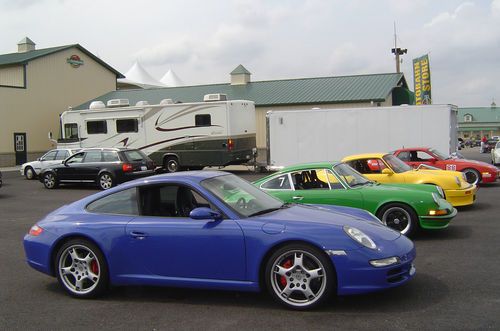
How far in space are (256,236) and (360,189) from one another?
379 cm

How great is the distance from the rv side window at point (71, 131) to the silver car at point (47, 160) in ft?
7.55

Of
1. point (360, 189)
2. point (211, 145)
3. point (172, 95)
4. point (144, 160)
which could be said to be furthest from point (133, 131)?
point (360, 189)

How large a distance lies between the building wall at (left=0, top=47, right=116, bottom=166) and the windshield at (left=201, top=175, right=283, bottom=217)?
107 feet

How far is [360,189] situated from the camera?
8312mm

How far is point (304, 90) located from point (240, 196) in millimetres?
28388

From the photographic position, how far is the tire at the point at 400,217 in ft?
26.6

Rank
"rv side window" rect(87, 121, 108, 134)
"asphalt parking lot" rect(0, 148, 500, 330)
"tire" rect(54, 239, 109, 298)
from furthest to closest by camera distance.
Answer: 1. "rv side window" rect(87, 121, 108, 134)
2. "tire" rect(54, 239, 109, 298)
3. "asphalt parking lot" rect(0, 148, 500, 330)

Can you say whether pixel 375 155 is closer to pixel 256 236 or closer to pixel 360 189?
pixel 360 189

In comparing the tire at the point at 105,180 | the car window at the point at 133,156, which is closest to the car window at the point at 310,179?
the tire at the point at 105,180

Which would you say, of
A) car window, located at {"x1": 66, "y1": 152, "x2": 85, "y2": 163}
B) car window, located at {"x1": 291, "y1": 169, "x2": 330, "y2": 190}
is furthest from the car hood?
car window, located at {"x1": 66, "y1": 152, "x2": 85, "y2": 163}

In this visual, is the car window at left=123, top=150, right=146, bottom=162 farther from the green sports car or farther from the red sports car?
the green sports car

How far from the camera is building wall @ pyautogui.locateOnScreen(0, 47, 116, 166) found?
34.7 m

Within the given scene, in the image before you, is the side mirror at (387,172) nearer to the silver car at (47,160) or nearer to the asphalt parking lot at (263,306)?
the asphalt parking lot at (263,306)

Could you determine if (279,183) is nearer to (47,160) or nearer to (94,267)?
(94,267)
